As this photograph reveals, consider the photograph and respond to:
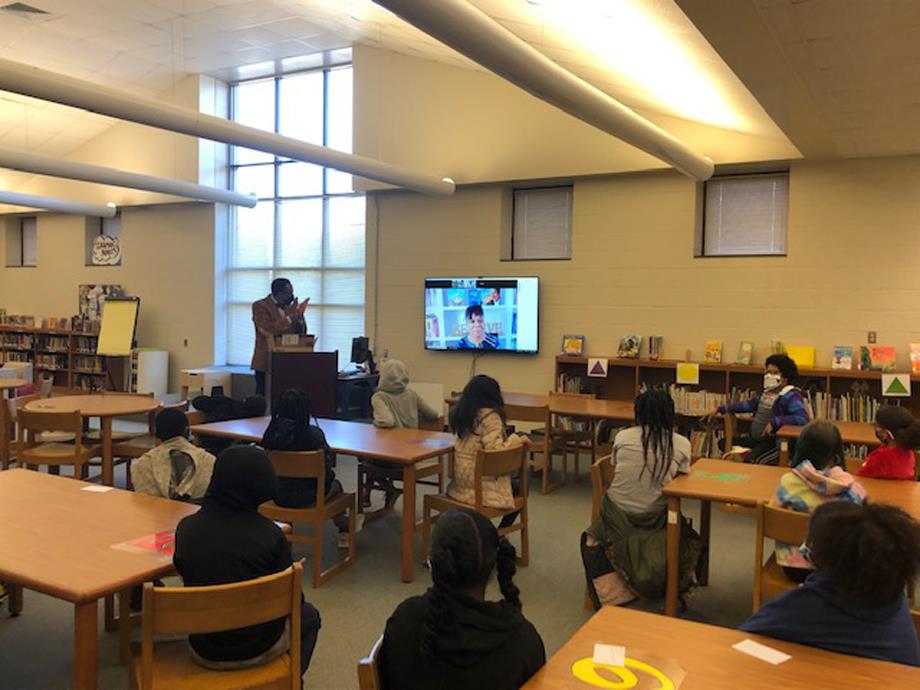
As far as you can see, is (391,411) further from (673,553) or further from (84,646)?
(84,646)

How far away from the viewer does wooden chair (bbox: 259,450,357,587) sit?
3.76m

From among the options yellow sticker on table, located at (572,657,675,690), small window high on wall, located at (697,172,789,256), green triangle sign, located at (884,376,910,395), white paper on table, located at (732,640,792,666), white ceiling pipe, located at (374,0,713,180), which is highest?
white ceiling pipe, located at (374,0,713,180)

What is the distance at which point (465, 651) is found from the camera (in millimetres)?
1530

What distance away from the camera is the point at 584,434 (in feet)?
21.4

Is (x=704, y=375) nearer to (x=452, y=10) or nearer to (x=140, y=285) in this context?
(x=452, y=10)

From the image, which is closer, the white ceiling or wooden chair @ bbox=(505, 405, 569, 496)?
the white ceiling

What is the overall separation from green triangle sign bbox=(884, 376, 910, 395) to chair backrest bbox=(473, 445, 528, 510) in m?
3.71

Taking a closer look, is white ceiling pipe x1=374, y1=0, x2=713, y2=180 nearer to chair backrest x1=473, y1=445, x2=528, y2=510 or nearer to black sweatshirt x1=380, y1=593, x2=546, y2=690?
chair backrest x1=473, y1=445, x2=528, y2=510

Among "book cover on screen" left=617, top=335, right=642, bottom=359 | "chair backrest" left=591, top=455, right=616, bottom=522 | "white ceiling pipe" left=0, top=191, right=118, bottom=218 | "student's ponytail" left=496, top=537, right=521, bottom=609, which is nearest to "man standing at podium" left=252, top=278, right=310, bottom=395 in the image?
"book cover on screen" left=617, top=335, right=642, bottom=359

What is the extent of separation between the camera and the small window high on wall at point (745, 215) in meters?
6.82

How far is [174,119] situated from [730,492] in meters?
4.60

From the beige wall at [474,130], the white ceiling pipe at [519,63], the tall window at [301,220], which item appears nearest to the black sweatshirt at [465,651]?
the white ceiling pipe at [519,63]

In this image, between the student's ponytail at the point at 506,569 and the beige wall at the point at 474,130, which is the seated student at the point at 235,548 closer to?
the student's ponytail at the point at 506,569

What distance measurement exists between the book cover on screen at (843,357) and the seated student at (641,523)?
3.59 meters
